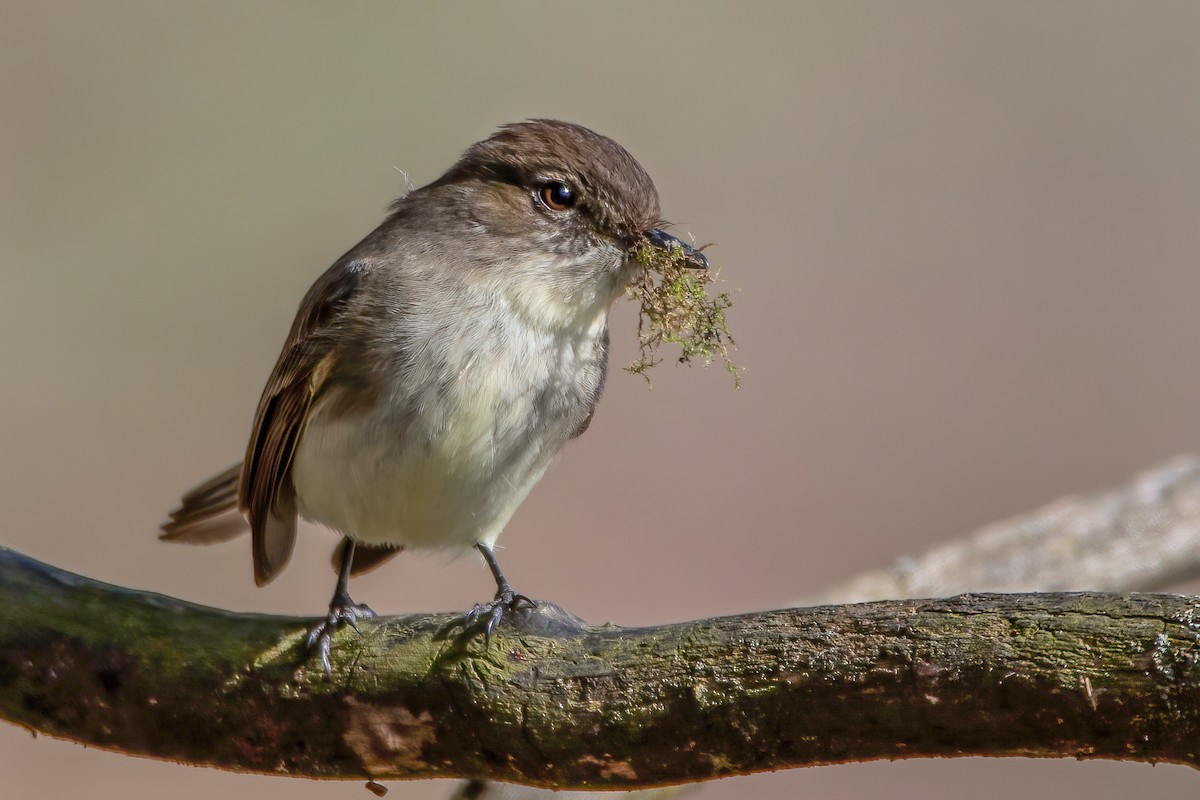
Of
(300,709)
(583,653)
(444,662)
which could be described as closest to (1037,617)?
(583,653)

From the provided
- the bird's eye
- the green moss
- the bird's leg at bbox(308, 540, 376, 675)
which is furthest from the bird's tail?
the green moss

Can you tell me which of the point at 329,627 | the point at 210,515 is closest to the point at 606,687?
the point at 329,627

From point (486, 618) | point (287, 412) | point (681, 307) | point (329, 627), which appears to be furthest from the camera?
point (287, 412)

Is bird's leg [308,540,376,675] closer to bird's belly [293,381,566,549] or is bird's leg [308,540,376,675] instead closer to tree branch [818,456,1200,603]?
bird's belly [293,381,566,549]

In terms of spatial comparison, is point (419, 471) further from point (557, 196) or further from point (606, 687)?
point (606, 687)

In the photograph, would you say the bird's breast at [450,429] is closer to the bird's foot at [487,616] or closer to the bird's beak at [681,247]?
the bird's beak at [681,247]

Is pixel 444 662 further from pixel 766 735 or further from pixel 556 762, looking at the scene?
pixel 766 735
